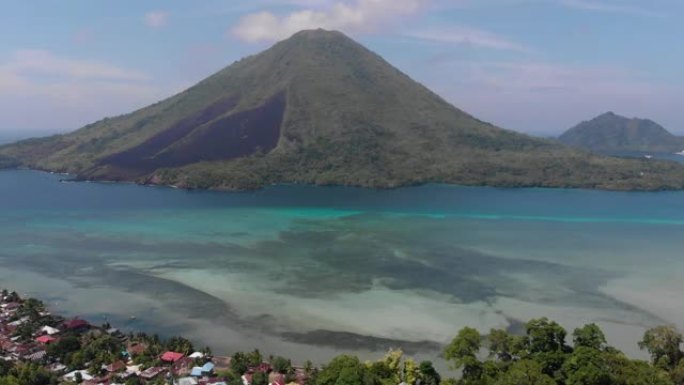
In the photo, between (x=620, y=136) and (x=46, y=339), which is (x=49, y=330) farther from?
(x=620, y=136)

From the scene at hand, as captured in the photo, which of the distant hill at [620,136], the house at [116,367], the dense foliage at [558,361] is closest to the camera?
the dense foliage at [558,361]

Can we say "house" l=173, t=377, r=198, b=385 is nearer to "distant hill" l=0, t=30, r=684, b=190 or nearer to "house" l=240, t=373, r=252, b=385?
"house" l=240, t=373, r=252, b=385

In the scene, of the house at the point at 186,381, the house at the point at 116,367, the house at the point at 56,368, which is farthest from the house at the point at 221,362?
the house at the point at 56,368

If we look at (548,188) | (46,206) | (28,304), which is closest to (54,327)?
(28,304)

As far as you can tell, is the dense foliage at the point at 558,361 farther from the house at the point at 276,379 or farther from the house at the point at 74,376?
the house at the point at 74,376

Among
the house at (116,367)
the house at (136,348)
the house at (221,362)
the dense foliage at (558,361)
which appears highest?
the dense foliage at (558,361)

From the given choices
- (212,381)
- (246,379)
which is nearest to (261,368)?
(246,379)

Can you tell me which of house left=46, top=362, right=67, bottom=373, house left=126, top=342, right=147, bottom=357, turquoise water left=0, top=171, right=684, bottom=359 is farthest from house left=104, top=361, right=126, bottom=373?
turquoise water left=0, top=171, right=684, bottom=359

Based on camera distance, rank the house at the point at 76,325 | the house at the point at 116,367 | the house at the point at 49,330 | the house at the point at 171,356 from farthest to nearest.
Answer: the house at the point at 76,325, the house at the point at 49,330, the house at the point at 171,356, the house at the point at 116,367
